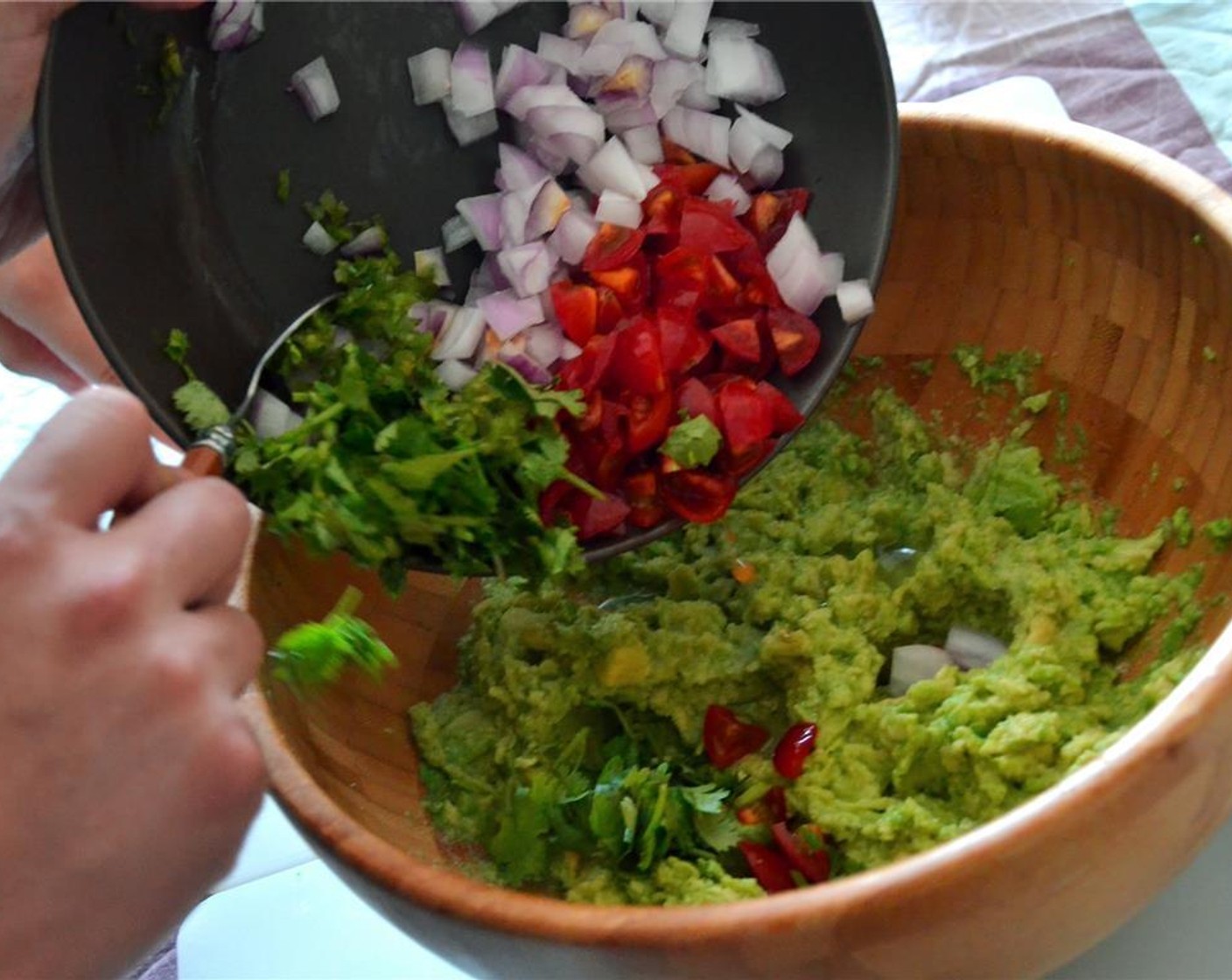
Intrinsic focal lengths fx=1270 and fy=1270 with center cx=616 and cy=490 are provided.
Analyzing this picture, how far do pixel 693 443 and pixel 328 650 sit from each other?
1.39ft

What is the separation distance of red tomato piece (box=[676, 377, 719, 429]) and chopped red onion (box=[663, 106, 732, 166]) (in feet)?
0.89

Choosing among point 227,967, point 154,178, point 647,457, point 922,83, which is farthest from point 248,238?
point 922,83

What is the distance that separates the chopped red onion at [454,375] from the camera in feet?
4.34

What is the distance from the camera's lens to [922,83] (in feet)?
7.09

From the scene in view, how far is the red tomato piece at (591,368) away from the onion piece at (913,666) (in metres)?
0.47

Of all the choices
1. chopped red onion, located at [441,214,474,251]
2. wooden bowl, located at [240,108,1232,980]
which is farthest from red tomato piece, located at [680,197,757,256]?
wooden bowl, located at [240,108,1232,980]

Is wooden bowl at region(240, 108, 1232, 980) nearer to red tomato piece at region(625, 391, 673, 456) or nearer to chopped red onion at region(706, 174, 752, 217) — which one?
chopped red onion at region(706, 174, 752, 217)

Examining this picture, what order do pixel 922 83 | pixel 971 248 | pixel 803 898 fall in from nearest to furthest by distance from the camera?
pixel 803 898 < pixel 971 248 < pixel 922 83

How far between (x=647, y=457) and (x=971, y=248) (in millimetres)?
562

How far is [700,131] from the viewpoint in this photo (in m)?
1.41

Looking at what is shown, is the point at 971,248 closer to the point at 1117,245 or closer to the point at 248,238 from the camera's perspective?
the point at 1117,245

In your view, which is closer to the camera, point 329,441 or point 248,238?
point 329,441

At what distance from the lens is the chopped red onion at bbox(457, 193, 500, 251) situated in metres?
1.41

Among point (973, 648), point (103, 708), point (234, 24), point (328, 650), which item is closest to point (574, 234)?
point (234, 24)
